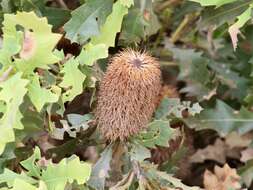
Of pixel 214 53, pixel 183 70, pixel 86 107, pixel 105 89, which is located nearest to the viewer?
pixel 105 89

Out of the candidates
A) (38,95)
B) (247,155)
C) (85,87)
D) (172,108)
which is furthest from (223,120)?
(38,95)

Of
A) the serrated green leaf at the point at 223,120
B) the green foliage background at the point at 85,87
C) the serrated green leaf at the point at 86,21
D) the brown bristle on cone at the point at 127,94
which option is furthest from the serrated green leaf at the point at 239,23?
the serrated green leaf at the point at 223,120

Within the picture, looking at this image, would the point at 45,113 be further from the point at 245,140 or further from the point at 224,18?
the point at 245,140

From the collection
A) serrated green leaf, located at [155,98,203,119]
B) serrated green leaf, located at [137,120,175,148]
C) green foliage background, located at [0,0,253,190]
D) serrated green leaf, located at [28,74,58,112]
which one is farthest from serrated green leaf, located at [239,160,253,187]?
serrated green leaf, located at [28,74,58,112]

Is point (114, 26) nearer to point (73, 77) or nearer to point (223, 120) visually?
point (73, 77)

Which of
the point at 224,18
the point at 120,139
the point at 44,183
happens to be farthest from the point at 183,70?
the point at 44,183

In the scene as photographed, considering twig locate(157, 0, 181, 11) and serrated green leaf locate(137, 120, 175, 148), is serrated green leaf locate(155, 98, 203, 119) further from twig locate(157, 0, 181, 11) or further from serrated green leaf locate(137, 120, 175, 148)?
twig locate(157, 0, 181, 11)
